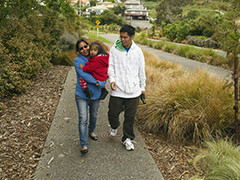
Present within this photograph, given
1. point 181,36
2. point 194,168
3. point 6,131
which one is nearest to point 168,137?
point 194,168

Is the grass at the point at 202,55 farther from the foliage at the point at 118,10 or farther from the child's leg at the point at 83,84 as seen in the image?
the foliage at the point at 118,10

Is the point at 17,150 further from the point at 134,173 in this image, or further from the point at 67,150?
the point at 134,173

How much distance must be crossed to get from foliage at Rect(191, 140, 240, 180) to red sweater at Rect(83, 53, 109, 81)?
5.87 ft

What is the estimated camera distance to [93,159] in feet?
10.5

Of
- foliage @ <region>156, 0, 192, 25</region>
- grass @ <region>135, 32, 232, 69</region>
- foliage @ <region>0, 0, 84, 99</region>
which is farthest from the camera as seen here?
foliage @ <region>156, 0, 192, 25</region>

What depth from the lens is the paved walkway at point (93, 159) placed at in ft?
9.45

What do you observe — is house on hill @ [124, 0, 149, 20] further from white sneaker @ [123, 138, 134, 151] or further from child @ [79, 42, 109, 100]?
white sneaker @ [123, 138, 134, 151]

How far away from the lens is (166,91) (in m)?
4.53

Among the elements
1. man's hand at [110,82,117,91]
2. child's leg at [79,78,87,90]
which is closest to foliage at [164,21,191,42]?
man's hand at [110,82,117,91]

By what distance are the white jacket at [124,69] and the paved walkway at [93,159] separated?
0.90m

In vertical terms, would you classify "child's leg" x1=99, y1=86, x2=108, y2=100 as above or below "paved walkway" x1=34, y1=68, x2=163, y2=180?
above

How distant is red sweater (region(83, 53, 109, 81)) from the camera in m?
3.15

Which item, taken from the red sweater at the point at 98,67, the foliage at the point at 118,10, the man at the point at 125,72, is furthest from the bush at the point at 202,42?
the foliage at the point at 118,10

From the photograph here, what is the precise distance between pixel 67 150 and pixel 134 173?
3.61ft
